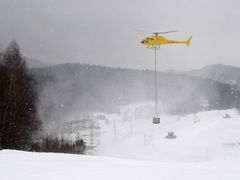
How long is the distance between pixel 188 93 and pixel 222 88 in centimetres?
1747

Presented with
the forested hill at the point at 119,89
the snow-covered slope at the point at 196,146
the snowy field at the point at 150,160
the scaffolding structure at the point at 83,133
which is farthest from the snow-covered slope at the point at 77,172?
the forested hill at the point at 119,89

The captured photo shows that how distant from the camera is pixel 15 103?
2033 centimetres

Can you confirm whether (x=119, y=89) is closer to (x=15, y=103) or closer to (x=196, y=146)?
(x=196, y=146)

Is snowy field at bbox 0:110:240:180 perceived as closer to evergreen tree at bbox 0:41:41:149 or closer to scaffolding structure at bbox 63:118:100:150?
scaffolding structure at bbox 63:118:100:150

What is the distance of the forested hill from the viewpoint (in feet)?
436

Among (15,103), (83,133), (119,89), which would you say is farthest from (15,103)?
(119,89)

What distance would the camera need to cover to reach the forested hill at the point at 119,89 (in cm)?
13288

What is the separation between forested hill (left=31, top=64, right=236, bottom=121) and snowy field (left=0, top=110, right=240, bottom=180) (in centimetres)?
1711

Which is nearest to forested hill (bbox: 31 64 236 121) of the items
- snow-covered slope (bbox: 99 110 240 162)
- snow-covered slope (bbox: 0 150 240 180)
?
snow-covered slope (bbox: 99 110 240 162)

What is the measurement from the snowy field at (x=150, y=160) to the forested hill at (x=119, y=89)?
56.1 ft

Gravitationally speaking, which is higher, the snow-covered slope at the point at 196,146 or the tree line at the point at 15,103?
the tree line at the point at 15,103

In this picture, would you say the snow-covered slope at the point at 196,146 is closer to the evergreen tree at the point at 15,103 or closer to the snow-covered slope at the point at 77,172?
the evergreen tree at the point at 15,103

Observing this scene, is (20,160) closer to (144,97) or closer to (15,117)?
(15,117)

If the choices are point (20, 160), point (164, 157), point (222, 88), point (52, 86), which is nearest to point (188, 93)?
point (222, 88)
